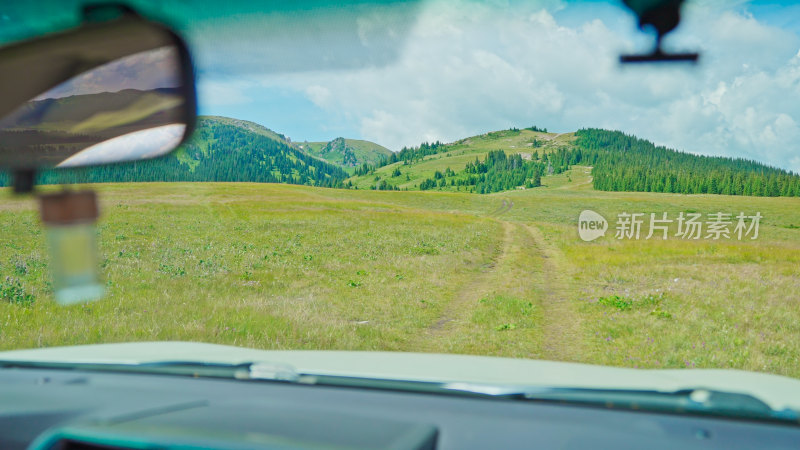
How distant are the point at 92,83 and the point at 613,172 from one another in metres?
56.3

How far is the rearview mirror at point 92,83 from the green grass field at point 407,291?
1.60 feet

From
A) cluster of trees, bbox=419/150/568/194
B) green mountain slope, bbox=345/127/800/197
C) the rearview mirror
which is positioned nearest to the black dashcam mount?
the rearview mirror

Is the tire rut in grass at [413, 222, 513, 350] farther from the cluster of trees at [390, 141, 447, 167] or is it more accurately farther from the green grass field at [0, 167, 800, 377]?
the cluster of trees at [390, 141, 447, 167]

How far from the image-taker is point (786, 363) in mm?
6613

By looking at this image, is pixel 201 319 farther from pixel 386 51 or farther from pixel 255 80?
pixel 386 51

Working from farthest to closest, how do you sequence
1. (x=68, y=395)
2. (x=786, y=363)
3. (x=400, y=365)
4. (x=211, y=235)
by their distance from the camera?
1. (x=211, y=235)
2. (x=786, y=363)
3. (x=400, y=365)
4. (x=68, y=395)

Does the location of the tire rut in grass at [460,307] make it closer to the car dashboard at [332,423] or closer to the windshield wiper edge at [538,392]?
the windshield wiper edge at [538,392]

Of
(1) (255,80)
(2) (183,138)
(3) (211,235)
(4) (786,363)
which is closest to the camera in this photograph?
(2) (183,138)

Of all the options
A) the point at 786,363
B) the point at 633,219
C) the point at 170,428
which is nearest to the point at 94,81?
the point at 170,428

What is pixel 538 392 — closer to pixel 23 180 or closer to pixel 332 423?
pixel 332 423

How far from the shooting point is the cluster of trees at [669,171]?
35656 mm

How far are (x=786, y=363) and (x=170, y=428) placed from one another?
7345 mm

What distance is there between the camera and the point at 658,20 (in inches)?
131

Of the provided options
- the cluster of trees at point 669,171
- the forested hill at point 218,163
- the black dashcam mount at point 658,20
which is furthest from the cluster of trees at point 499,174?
the black dashcam mount at point 658,20
